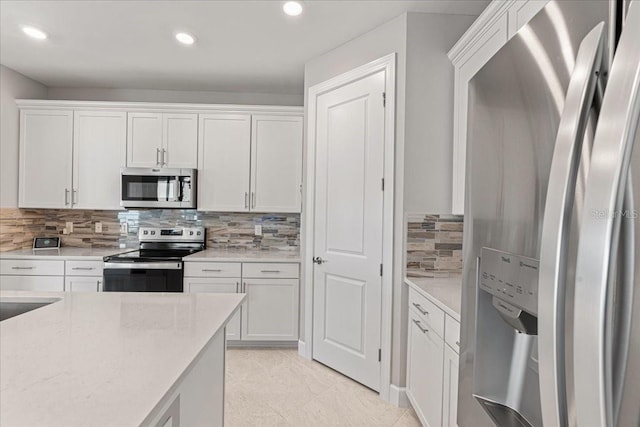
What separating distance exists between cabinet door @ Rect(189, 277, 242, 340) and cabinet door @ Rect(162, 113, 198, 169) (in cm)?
118

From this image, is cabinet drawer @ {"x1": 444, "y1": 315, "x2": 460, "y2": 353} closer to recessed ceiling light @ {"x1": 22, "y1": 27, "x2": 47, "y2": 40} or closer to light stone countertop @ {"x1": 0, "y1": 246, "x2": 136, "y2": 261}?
light stone countertop @ {"x1": 0, "y1": 246, "x2": 136, "y2": 261}

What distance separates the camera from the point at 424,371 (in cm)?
210

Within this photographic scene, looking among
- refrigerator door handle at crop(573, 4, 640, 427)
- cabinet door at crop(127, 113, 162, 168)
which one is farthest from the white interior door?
refrigerator door handle at crop(573, 4, 640, 427)

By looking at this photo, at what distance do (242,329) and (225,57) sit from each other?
250cm

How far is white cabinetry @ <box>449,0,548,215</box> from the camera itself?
1.69 meters

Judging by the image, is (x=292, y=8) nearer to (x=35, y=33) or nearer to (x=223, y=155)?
(x=223, y=155)

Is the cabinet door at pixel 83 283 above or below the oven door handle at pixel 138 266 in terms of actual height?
below

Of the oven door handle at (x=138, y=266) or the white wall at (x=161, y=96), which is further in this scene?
the white wall at (x=161, y=96)

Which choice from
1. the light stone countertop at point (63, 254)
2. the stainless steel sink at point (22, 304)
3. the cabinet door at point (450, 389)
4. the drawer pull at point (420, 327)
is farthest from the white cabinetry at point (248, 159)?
the cabinet door at point (450, 389)

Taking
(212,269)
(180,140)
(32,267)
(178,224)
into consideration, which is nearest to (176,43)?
(180,140)

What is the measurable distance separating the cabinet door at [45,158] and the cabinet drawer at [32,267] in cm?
61

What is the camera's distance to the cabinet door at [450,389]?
164 cm

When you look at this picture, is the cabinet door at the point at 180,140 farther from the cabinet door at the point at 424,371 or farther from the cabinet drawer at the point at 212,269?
the cabinet door at the point at 424,371

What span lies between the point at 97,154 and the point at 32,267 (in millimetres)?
1219
